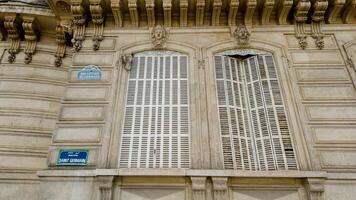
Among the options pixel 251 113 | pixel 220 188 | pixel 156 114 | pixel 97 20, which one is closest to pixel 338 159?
pixel 251 113

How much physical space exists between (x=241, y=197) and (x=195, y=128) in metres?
1.57

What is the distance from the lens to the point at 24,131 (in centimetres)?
665

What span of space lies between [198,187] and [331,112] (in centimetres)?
322

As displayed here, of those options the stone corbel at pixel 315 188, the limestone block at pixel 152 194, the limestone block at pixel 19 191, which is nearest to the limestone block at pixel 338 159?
the stone corbel at pixel 315 188

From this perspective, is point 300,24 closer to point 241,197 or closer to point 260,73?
point 260,73

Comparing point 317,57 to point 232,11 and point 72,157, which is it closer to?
point 232,11

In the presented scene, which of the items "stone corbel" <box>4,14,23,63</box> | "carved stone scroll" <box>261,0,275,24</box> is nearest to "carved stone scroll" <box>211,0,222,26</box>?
"carved stone scroll" <box>261,0,275,24</box>

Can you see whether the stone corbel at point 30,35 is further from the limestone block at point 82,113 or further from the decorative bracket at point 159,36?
the decorative bracket at point 159,36

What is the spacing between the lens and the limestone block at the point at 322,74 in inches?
255

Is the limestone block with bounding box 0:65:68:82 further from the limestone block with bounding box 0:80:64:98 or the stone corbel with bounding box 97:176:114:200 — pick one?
the stone corbel with bounding box 97:176:114:200

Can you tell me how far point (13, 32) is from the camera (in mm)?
7785

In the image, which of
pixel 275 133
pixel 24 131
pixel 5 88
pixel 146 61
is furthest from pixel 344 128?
pixel 5 88

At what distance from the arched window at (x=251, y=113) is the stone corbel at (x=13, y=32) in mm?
5288

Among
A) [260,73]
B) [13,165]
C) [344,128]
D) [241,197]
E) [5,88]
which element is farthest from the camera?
[5,88]
